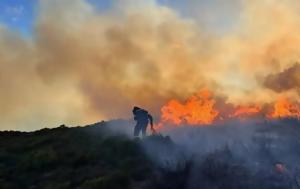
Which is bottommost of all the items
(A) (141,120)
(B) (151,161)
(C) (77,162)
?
(B) (151,161)

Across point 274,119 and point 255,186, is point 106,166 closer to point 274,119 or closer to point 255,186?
point 255,186

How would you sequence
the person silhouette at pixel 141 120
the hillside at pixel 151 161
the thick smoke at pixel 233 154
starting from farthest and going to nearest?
the person silhouette at pixel 141 120 < the thick smoke at pixel 233 154 < the hillside at pixel 151 161

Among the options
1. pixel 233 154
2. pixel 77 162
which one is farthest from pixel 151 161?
pixel 233 154

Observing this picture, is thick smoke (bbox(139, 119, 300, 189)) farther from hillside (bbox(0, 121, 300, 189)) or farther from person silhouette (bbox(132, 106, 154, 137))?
person silhouette (bbox(132, 106, 154, 137))

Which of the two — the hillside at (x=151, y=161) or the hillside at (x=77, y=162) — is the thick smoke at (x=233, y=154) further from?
the hillside at (x=77, y=162)

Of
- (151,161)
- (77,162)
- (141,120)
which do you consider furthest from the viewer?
(141,120)

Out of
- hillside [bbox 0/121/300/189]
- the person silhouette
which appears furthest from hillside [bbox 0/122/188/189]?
the person silhouette

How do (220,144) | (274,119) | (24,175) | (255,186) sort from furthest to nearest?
(274,119) < (220,144) < (24,175) < (255,186)

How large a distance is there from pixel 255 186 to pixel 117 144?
9973 mm

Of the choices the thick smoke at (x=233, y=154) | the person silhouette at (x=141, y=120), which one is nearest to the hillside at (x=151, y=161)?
the thick smoke at (x=233, y=154)

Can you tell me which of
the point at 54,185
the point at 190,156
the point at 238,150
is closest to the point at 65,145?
the point at 54,185

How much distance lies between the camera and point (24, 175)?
30.0 meters

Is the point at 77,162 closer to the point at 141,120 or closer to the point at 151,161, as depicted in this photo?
the point at 151,161

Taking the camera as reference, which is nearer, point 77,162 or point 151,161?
point 151,161
